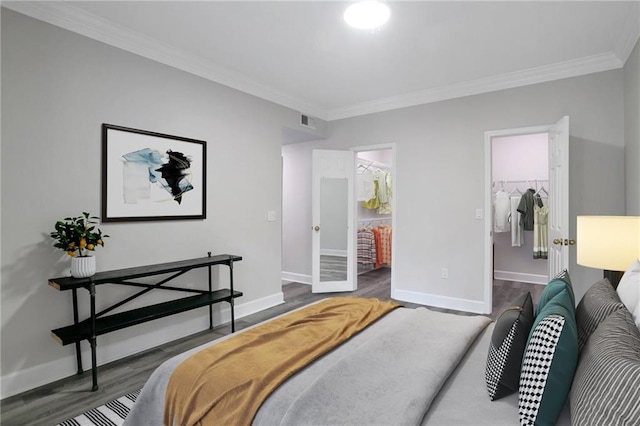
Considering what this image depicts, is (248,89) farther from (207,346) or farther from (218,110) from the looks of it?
(207,346)

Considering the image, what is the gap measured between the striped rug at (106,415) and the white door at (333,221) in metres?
3.04

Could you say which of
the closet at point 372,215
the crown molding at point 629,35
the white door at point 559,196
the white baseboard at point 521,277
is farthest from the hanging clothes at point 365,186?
the crown molding at point 629,35

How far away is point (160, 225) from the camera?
309 cm

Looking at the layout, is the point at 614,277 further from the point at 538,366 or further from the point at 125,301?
the point at 125,301

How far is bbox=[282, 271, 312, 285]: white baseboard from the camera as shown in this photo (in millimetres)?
5500

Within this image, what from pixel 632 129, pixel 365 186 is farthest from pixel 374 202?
pixel 632 129

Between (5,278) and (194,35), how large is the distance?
2216mm

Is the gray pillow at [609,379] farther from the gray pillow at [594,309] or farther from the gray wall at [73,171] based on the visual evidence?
the gray wall at [73,171]

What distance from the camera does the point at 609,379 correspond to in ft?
2.77

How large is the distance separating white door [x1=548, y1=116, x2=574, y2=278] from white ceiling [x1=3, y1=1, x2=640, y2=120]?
69 centimetres

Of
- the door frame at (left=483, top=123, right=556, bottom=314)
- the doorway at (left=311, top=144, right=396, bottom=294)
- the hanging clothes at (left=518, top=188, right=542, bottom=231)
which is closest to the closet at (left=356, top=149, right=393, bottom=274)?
the doorway at (left=311, top=144, right=396, bottom=294)

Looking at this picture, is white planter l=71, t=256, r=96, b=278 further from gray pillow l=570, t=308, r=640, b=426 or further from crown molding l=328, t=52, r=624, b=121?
crown molding l=328, t=52, r=624, b=121

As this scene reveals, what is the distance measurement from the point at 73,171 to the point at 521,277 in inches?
246

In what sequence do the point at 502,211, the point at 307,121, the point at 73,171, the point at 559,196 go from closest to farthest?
the point at 73,171 → the point at 559,196 → the point at 307,121 → the point at 502,211
